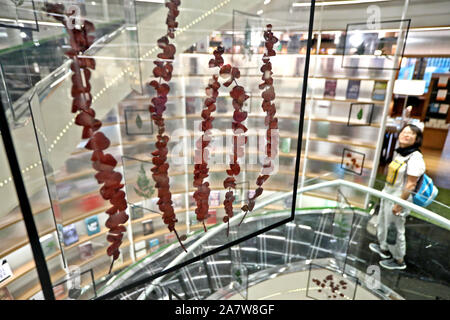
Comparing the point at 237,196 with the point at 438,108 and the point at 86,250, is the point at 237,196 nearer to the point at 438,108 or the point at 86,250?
the point at 86,250

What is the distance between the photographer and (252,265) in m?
2.43

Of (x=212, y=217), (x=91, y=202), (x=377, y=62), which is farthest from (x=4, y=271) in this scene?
(x=377, y=62)

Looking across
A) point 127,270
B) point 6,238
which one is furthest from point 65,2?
point 6,238

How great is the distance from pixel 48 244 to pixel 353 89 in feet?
12.8

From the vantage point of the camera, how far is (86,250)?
2.10ft

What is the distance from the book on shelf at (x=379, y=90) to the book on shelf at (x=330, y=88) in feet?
1.62

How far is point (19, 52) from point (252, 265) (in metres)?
2.34

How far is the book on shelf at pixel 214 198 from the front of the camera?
2.53 feet

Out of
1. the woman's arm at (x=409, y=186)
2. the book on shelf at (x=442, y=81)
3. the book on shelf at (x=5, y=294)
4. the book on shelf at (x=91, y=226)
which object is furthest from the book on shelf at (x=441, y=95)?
the book on shelf at (x=5, y=294)

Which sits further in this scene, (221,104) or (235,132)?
(221,104)

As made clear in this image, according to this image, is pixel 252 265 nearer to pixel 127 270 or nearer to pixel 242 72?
pixel 127 270

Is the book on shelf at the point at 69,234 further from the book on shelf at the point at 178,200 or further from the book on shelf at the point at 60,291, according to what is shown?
the book on shelf at the point at 178,200

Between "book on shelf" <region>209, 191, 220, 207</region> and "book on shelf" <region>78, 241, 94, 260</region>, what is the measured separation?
32 cm

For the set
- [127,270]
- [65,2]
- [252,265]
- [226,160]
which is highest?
[65,2]
